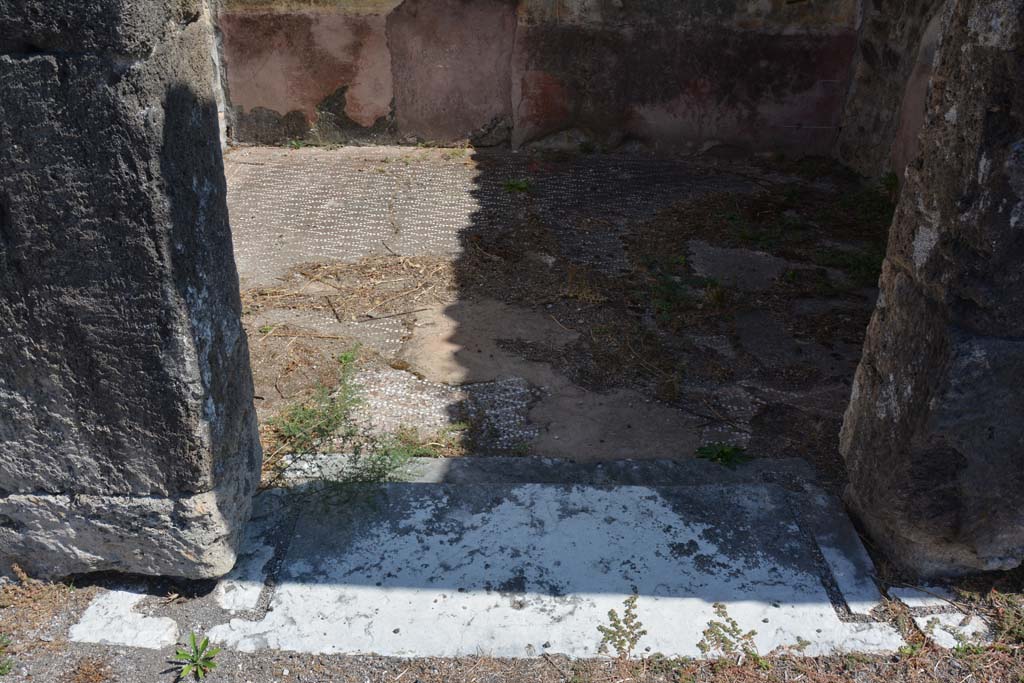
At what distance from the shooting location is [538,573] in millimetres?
2344

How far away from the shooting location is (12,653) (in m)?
2.16

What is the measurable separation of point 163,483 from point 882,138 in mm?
6300

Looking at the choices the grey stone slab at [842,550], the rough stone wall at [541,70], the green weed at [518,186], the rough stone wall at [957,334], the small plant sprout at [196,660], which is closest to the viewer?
the rough stone wall at [957,334]

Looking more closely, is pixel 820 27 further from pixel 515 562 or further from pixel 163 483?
pixel 163 483

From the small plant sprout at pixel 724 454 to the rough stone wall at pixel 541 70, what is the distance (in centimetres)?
479

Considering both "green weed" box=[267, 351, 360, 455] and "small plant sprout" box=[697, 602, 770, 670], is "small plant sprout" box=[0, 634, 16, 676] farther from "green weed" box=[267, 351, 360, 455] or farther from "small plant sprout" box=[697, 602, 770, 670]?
"small plant sprout" box=[697, 602, 770, 670]

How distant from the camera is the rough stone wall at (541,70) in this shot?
23.4 feet

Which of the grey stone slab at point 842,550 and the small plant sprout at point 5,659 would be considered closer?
the small plant sprout at point 5,659

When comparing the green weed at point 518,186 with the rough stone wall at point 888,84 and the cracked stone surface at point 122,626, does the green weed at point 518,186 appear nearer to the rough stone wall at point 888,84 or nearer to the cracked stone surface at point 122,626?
the rough stone wall at point 888,84

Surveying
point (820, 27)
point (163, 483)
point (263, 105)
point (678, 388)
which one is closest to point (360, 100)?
point (263, 105)

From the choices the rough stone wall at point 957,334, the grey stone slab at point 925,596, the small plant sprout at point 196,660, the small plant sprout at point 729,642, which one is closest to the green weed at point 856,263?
the rough stone wall at point 957,334

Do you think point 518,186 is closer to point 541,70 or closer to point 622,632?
point 541,70

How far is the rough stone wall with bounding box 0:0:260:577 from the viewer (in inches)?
68.6

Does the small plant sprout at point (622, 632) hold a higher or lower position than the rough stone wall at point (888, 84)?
lower
